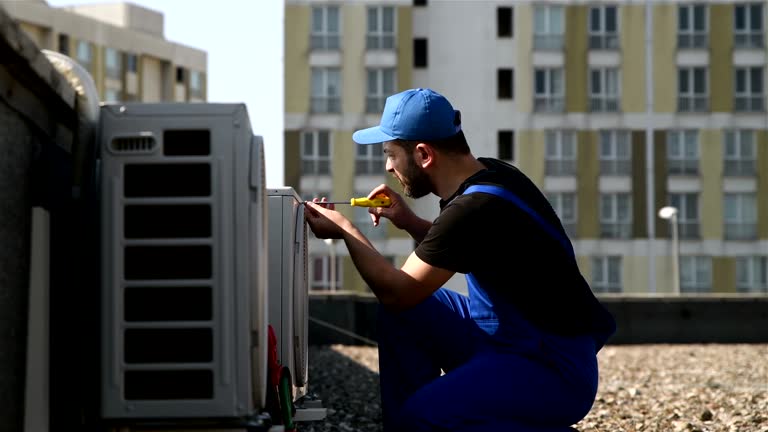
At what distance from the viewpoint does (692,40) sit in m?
52.8

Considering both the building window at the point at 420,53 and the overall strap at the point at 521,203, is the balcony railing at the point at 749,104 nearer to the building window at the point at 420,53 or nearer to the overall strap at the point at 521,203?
the building window at the point at 420,53

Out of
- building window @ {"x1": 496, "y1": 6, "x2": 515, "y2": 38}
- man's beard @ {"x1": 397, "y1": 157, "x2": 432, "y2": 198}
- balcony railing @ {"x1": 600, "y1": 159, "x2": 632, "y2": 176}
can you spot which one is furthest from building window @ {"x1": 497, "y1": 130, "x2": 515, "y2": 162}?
man's beard @ {"x1": 397, "y1": 157, "x2": 432, "y2": 198}

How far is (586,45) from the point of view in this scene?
52.8 metres

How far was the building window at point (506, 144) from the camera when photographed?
5331 centimetres

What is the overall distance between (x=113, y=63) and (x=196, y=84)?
9813 mm

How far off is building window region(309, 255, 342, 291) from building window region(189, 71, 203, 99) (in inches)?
1400

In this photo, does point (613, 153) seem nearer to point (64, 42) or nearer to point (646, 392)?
point (64, 42)

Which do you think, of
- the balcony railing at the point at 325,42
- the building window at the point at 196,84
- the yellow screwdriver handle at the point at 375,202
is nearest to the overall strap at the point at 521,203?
the yellow screwdriver handle at the point at 375,202

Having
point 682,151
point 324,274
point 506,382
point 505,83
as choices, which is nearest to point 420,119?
point 506,382

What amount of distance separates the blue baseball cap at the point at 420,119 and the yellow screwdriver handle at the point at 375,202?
0.35 meters

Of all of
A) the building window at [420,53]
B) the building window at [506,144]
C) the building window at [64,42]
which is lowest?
the building window at [506,144]

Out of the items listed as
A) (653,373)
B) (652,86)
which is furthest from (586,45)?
(653,373)

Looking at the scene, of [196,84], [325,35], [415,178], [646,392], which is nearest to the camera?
[415,178]

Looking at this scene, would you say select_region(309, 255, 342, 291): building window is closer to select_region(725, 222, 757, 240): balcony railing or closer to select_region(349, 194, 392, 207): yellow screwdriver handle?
select_region(725, 222, 757, 240): balcony railing
